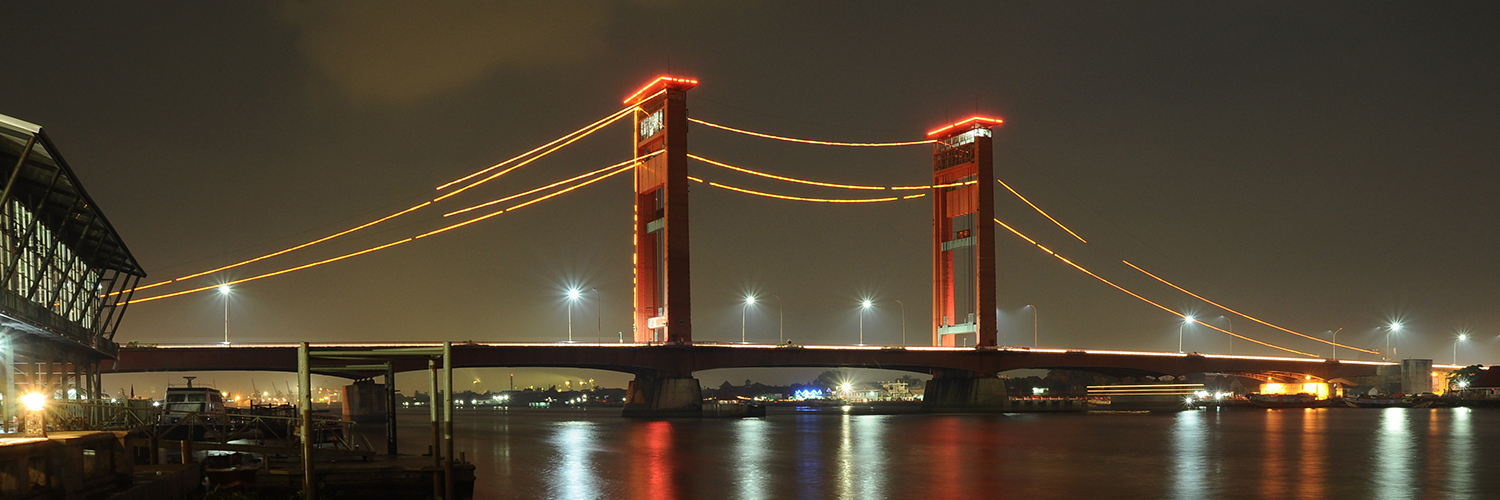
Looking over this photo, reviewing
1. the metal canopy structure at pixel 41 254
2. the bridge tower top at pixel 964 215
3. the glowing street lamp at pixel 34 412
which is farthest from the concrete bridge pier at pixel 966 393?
the glowing street lamp at pixel 34 412

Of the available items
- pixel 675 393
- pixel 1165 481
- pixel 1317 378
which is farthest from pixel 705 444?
pixel 1317 378

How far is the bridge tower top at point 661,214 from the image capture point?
3366 inches

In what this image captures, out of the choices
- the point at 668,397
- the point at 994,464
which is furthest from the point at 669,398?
the point at 994,464

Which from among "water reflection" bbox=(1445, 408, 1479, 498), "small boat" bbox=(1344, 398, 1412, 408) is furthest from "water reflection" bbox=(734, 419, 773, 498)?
"small boat" bbox=(1344, 398, 1412, 408)

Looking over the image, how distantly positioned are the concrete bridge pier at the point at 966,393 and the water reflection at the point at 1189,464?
33059mm

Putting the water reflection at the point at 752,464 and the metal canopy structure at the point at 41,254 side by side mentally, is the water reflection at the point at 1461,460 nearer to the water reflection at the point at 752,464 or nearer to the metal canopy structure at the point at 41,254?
the water reflection at the point at 752,464

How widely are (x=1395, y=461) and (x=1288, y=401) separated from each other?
336 feet

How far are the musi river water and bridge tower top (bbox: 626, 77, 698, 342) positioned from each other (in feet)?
45.4

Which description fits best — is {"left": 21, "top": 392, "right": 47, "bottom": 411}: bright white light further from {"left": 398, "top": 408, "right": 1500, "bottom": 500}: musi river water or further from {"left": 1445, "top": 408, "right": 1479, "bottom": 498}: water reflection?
{"left": 1445, "top": 408, "right": 1479, "bottom": 498}: water reflection

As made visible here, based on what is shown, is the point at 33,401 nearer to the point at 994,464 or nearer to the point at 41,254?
the point at 41,254

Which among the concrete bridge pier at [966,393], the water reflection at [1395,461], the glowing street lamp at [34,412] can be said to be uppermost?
the glowing street lamp at [34,412]

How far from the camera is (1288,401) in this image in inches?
5600

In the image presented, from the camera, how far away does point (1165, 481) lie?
37.7 meters

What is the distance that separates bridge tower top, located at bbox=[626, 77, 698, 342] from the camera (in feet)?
Answer: 281
